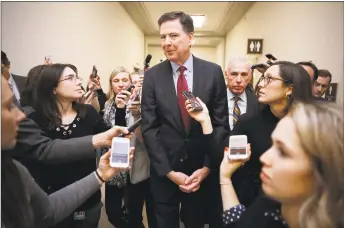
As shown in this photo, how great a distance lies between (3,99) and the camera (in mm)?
888

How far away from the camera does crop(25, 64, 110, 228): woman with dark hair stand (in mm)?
1669

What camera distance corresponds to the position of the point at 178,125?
66.9 inches

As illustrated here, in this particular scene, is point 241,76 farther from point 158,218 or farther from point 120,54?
point 120,54

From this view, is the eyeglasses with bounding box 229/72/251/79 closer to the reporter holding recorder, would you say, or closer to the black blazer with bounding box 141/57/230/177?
the black blazer with bounding box 141/57/230/177

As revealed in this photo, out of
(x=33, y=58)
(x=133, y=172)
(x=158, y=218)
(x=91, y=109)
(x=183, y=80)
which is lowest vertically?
(x=158, y=218)

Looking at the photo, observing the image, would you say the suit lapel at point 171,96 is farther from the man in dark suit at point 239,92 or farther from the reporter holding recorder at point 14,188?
the reporter holding recorder at point 14,188

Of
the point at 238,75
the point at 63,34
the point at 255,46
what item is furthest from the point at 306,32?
the point at 63,34

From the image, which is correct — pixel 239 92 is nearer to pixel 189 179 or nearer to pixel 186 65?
pixel 186 65

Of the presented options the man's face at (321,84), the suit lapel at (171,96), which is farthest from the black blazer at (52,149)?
the man's face at (321,84)

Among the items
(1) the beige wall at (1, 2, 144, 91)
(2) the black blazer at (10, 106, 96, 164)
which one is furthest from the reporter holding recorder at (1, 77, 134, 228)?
(1) the beige wall at (1, 2, 144, 91)

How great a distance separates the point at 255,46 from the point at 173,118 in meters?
4.15

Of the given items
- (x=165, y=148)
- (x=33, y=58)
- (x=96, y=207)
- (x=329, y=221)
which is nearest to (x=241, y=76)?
(x=165, y=148)

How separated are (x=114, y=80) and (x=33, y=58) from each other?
1.23 metres

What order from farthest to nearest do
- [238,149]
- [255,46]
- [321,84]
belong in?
[255,46] < [321,84] < [238,149]
